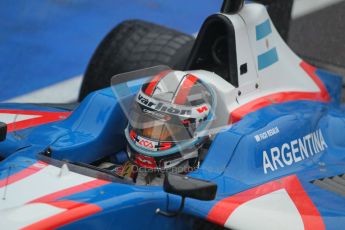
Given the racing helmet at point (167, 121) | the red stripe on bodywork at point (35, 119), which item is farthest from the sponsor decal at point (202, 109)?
the red stripe on bodywork at point (35, 119)

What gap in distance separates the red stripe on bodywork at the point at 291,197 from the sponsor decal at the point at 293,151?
9 centimetres

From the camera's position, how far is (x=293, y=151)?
9.95 feet

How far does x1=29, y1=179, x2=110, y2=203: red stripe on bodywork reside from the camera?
96.3 inches

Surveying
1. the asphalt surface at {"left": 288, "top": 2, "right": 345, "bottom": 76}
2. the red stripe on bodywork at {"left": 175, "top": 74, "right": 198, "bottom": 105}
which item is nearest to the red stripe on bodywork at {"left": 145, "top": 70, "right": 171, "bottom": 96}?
the red stripe on bodywork at {"left": 175, "top": 74, "right": 198, "bottom": 105}

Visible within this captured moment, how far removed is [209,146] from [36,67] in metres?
2.65

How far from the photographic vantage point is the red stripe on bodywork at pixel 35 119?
318 cm

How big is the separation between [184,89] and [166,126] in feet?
0.63

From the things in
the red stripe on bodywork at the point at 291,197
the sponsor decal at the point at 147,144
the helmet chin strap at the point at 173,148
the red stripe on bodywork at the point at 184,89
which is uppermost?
the red stripe on bodywork at the point at 184,89

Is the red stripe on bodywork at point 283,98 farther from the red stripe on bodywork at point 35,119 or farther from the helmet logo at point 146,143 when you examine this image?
the red stripe on bodywork at point 35,119

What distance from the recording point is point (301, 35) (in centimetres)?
577

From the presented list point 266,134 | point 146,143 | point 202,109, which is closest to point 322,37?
point 266,134

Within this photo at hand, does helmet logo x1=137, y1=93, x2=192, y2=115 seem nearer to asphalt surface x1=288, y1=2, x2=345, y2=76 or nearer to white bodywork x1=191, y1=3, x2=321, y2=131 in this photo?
white bodywork x1=191, y1=3, x2=321, y2=131

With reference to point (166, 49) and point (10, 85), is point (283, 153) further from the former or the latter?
point (10, 85)

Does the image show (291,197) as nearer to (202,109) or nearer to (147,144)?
(202,109)
